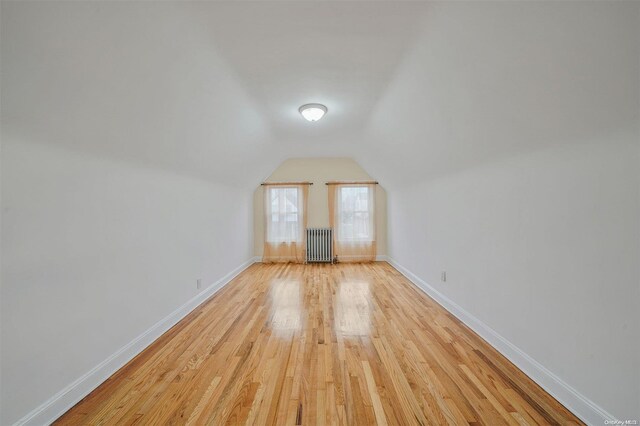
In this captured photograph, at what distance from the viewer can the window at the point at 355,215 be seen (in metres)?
5.80

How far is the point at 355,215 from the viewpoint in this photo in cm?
582

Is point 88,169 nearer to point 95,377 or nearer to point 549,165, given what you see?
point 95,377

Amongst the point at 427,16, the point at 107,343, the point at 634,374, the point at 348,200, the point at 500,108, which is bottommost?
the point at 107,343

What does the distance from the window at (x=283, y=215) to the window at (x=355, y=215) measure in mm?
1011

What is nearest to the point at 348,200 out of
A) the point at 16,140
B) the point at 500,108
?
the point at 500,108

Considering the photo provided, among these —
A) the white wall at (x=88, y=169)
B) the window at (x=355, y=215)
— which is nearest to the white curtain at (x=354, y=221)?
the window at (x=355, y=215)

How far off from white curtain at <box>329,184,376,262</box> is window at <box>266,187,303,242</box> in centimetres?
82

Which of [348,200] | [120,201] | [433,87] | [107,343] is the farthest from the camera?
[348,200]

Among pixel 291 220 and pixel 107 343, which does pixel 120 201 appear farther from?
pixel 291 220

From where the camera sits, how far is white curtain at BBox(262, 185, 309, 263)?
19.0ft

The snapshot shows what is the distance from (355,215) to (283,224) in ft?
5.63

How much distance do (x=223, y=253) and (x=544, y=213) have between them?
407 centimetres

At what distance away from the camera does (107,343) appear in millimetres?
1834

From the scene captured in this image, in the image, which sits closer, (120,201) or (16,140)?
(16,140)
